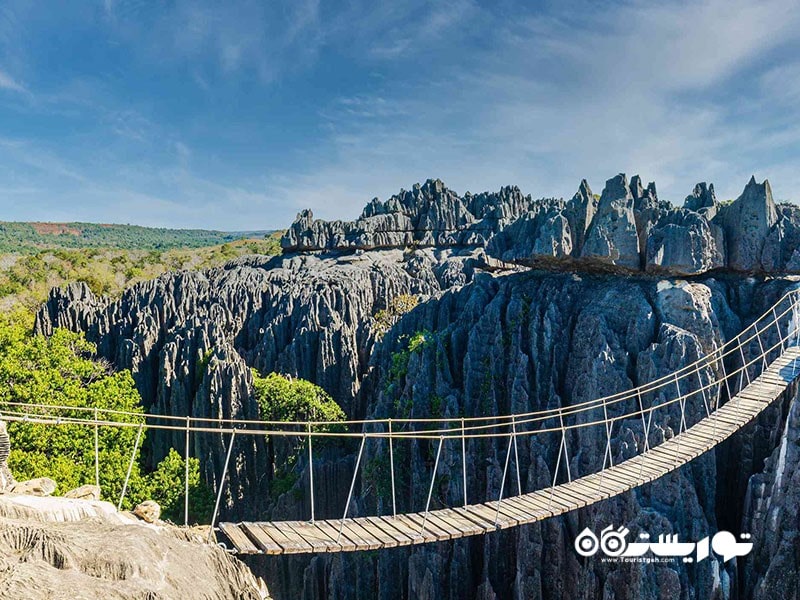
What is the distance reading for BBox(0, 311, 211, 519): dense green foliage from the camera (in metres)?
14.8

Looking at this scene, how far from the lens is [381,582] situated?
17.0 meters

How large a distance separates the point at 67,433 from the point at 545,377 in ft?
46.3

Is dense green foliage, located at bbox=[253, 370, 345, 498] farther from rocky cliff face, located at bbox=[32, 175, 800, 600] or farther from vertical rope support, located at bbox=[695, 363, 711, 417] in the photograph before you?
vertical rope support, located at bbox=[695, 363, 711, 417]

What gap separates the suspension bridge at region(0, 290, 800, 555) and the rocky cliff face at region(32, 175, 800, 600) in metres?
0.51

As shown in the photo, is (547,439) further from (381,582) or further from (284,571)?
(284,571)

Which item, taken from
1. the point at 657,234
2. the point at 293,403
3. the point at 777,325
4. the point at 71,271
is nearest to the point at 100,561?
the point at 777,325

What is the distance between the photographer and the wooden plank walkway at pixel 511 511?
7.84 m

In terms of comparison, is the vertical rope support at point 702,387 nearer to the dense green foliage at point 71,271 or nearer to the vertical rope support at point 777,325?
the vertical rope support at point 777,325

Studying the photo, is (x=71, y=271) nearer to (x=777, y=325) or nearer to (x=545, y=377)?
(x=545, y=377)

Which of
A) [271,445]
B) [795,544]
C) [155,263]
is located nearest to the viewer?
[795,544]

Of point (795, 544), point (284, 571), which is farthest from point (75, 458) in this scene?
point (795, 544)

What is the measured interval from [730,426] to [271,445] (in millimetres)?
19278

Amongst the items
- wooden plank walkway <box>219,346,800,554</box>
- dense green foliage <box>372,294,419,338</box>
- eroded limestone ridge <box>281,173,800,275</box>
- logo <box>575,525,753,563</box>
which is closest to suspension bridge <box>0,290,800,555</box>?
wooden plank walkway <box>219,346,800,554</box>

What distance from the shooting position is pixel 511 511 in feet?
32.7
